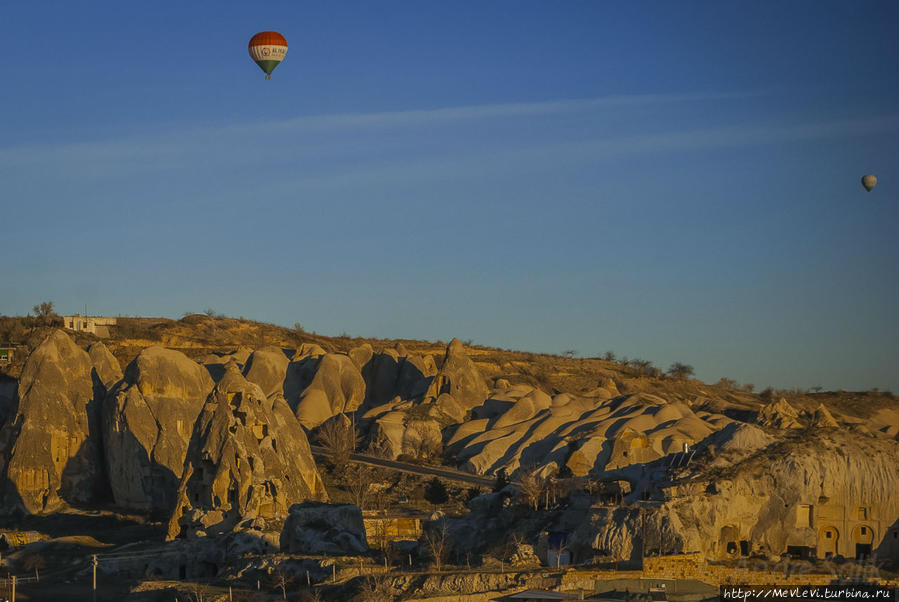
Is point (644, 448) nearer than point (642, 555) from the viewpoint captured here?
No

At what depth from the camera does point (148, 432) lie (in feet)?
204

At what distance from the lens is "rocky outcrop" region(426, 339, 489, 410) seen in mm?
87500

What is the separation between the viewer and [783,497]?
137 feet

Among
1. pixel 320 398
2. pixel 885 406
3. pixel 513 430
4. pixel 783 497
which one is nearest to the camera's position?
pixel 783 497

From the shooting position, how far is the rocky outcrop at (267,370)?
88188 millimetres

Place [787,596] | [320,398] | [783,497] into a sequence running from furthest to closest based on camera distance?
[320,398] → [783,497] → [787,596]

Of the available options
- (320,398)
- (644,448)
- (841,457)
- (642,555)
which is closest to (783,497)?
(841,457)

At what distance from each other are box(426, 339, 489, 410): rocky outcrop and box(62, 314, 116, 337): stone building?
37989mm

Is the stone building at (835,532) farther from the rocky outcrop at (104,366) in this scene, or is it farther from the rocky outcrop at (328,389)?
the rocky outcrop at (328,389)

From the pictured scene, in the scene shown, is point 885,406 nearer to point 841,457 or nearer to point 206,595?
point 841,457

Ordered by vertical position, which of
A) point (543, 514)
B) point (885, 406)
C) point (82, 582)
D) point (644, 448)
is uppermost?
point (885, 406)

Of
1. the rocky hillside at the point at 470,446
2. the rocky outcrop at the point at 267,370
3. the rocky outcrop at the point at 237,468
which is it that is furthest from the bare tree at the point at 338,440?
the rocky outcrop at the point at 237,468

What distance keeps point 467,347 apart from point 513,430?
56156 mm

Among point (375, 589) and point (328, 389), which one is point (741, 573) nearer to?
point (375, 589)
